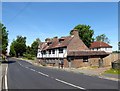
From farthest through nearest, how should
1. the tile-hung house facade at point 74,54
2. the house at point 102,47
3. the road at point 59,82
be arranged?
the house at point 102,47 → the tile-hung house facade at point 74,54 → the road at point 59,82

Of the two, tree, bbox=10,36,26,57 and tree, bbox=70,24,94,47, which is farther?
tree, bbox=10,36,26,57

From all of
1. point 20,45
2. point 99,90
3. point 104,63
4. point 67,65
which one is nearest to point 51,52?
point 67,65

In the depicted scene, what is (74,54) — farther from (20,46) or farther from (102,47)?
(20,46)

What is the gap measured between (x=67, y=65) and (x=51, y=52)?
14.3 metres

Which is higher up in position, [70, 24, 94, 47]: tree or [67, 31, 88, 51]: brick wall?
[70, 24, 94, 47]: tree

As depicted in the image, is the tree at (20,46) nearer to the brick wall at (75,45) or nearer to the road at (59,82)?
the brick wall at (75,45)

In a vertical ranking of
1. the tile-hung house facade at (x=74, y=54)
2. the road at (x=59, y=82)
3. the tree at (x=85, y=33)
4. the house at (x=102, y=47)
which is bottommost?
the road at (x=59, y=82)

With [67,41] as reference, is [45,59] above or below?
below

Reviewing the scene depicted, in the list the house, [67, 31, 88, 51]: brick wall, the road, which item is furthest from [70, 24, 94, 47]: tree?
the road

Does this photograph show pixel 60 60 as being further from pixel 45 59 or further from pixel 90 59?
pixel 45 59

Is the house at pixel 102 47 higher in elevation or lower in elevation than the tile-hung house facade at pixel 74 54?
higher

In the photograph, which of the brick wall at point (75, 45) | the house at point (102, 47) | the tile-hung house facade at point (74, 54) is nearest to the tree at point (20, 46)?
the house at point (102, 47)

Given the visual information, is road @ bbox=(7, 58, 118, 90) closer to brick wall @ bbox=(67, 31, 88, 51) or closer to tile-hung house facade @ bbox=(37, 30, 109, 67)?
tile-hung house facade @ bbox=(37, 30, 109, 67)

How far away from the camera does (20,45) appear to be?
5876 inches
